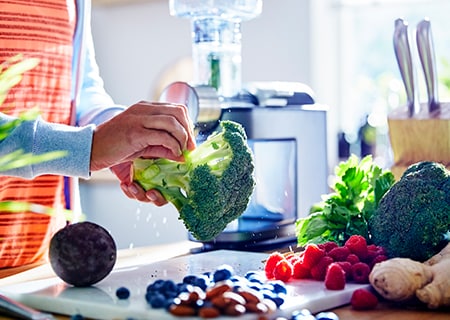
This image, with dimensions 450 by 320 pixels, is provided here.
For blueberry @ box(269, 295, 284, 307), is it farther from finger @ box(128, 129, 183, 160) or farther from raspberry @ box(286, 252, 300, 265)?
finger @ box(128, 129, 183, 160)

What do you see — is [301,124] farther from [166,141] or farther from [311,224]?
[166,141]

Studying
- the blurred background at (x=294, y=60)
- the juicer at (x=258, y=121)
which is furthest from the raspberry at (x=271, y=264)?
the blurred background at (x=294, y=60)

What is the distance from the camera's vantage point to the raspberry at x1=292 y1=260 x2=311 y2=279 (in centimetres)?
132

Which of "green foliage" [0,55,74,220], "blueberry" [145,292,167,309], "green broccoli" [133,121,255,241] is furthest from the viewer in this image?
"green broccoli" [133,121,255,241]

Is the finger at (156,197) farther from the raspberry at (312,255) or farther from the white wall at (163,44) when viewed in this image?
the white wall at (163,44)

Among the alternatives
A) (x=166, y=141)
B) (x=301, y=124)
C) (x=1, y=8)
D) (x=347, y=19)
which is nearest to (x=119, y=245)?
(x=347, y=19)

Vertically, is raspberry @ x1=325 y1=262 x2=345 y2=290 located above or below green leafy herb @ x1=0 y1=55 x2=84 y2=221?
below

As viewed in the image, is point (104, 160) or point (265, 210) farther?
point (265, 210)

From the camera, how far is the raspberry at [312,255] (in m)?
1.30

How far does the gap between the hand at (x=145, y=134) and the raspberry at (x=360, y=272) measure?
12.9 inches

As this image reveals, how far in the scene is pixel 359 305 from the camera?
1.18 m

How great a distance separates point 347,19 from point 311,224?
8.12 ft

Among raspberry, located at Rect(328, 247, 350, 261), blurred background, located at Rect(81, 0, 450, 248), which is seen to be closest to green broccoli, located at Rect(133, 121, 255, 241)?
raspberry, located at Rect(328, 247, 350, 261)

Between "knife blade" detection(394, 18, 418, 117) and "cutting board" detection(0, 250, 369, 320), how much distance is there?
571mm
